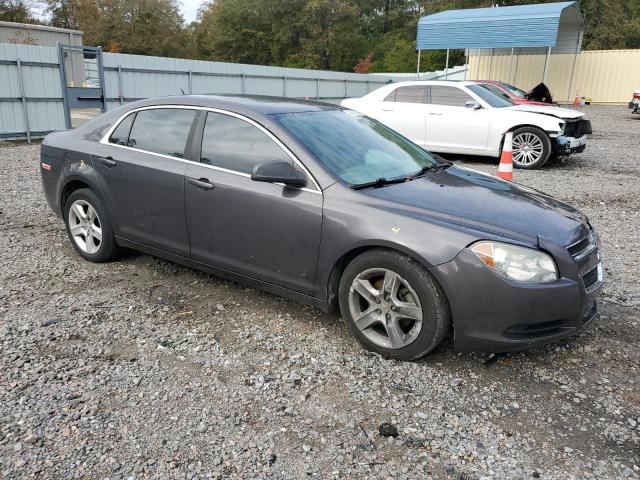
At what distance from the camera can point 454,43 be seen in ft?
80.0

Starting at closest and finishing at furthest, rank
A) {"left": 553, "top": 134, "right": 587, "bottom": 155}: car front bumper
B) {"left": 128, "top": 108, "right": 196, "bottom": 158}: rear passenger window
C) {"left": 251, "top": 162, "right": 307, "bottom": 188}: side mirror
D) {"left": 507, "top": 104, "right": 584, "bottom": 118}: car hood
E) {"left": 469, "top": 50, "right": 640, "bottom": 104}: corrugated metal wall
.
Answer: {"left": 251, "top": 162, "right": 307, "bottom": 188}: side mirror, {"left": 128, "top": 108, "right": 196, "bottom": 158}: rear passenger window, {"left": 553, "top": 134, "right": 587, "bottom": 155}: car front bumper, {"left": 507, "top": 104, "right": 584, "bottom": 118}: car hood, {"left": 469, "top": 50, "right": 640, "bottom": 104}: corrugated metal wall

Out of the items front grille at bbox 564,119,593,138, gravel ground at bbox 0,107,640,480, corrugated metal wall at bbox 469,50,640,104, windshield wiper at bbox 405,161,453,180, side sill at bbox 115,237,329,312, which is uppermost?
corrugated metal wall at bbox 469,50,640,104

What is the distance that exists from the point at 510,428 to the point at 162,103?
11.3 ft

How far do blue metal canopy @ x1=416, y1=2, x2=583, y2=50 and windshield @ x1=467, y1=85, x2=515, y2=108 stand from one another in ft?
48.1

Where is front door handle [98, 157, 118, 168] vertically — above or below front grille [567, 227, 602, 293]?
above

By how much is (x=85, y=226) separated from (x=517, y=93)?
1115cm

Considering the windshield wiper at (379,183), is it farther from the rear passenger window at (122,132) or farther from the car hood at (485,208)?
the rear passenger window at (122,132)

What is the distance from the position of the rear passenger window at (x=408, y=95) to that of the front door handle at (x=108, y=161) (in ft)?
24.7

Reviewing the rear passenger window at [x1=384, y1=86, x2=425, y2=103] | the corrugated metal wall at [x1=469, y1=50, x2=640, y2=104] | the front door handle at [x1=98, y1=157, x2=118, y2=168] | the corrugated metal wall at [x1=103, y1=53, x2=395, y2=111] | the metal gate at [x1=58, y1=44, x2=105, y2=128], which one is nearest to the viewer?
the front door handle at [x1=98, y1=157, x2=118, y2=168]

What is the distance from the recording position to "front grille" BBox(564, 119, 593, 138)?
9.89m

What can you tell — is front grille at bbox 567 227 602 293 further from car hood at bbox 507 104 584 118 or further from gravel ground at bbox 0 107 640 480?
car hood at bbox 507 104 584 118

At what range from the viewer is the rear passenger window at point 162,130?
164 inches

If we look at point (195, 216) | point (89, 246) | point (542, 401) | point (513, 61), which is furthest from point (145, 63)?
point (513, 61)

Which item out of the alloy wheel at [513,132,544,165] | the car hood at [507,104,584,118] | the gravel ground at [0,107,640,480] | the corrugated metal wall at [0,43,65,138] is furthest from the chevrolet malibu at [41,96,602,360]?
the corrugated metal wall at [0,43,65,138]
